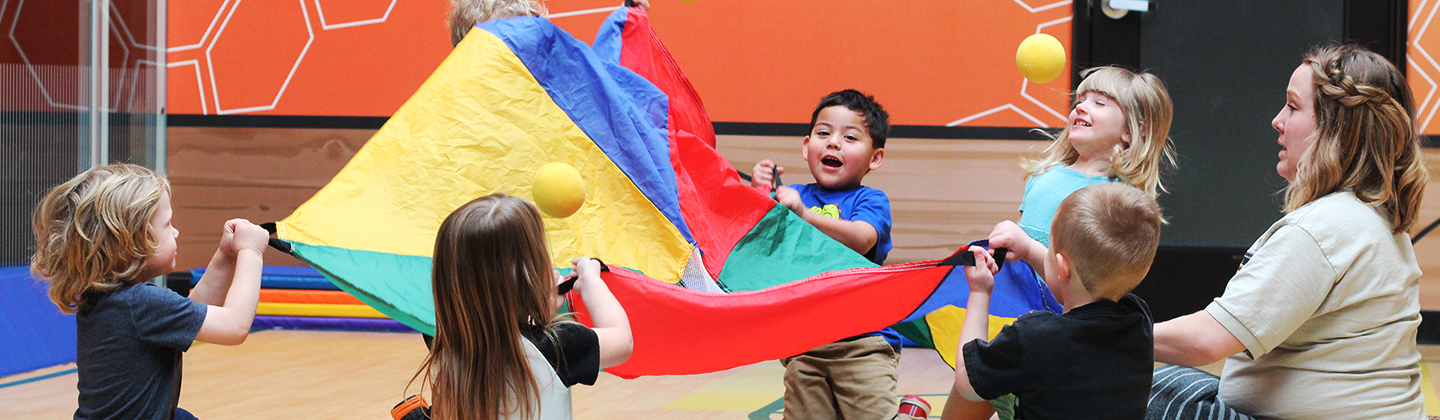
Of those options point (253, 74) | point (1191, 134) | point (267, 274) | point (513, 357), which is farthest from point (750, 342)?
point (253, 74)

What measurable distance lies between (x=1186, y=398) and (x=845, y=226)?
0.81m

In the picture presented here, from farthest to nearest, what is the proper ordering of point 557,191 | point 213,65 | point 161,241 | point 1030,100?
1. point 213,65
2. point 1030,100
3. point 557,191
4. point 161,241

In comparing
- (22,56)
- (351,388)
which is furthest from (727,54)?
(22,56)

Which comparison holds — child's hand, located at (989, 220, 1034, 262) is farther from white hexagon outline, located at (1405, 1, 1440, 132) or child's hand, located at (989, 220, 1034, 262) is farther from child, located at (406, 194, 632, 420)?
white hexagon outline, located at (1405, 1, 1440, 132)

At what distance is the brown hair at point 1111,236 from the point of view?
4.52ft

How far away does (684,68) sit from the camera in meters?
4.31

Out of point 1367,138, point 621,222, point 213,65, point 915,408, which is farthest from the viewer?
point 213,65

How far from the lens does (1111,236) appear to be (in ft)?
4.53

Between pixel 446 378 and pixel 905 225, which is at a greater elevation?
pixel 446 378

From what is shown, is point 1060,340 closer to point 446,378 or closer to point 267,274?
point 446,378

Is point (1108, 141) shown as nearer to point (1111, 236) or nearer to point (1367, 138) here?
point (1367, 138)

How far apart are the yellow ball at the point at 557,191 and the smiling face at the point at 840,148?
755 millimetres

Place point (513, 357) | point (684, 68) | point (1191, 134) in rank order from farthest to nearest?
point (684, 68) < point (1191, 134) < point (513, 357)

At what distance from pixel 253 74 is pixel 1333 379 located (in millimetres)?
4376
